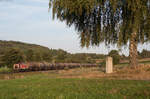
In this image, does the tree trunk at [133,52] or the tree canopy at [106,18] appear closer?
the tree canopy at [106,18]

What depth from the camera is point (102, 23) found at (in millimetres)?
16828

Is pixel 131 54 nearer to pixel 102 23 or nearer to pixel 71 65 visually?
pixel 102 23

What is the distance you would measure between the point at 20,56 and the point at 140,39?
117 feet

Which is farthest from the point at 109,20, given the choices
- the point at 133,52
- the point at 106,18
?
the point at 133,52

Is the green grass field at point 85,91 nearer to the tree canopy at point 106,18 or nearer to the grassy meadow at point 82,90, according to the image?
the grassy meadow at point 82,90

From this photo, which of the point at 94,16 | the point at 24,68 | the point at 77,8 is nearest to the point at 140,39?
the point at 94,16

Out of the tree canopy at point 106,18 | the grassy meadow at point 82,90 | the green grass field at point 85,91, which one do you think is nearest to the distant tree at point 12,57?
the tree canopy at point 106,18

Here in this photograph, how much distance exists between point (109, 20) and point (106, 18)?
0.37 m

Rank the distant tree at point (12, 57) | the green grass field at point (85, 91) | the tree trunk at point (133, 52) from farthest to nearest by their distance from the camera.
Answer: the distant tree at point (12, 57) < the tree trunk at point (133, 52) < the green grass field at point (85, 91)

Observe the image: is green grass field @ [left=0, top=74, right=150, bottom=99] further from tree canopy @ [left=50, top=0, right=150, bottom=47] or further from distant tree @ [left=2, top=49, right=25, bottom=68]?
distant tree @ [left=2, top=49, right=25, bottom=68]

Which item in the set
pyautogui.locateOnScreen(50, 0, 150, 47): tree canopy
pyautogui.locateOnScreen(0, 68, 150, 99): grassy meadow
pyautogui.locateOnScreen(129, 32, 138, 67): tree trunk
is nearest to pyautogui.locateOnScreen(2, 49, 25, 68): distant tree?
pyautogui.locateOnScreen(50, 0, 150, 47): tree canopy

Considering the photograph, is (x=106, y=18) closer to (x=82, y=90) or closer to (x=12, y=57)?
(x=82, y=90)

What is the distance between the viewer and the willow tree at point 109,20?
14930 mm

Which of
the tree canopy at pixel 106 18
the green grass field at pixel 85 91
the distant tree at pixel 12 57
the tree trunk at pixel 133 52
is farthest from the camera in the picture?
the distant tree at pixel 12 57
